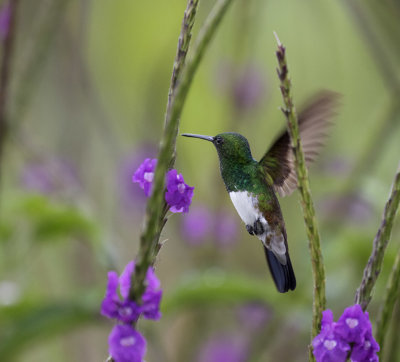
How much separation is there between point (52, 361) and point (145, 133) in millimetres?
1622

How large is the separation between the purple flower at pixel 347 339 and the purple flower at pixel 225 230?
209 centimetres

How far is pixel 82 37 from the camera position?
114 inches

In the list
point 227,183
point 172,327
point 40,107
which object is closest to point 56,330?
point 227,183

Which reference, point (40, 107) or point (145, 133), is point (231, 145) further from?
point (40, 107)

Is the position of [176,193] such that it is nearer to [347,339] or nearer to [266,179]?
[347,339]

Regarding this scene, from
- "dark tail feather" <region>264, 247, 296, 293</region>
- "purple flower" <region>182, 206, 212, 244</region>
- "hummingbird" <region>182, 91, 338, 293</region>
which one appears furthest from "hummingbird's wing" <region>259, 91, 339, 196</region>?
"purple flower" <region>182, 206, 212, 244</region>

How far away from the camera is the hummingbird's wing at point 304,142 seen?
1.31 metres

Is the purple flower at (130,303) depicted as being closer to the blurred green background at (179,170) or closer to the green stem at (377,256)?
the green stem at (377,256)

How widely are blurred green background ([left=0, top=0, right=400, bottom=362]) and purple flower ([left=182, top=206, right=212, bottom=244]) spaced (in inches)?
0.6

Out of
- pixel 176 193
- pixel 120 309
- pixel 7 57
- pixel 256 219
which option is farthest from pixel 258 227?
pixel 7 57

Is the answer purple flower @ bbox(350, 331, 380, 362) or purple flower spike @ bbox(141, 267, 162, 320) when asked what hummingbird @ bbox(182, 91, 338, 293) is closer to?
purple flower @ bbox(350, 331, 380, 362)

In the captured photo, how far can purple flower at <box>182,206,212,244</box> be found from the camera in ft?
11.0

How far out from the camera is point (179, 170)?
129 inches

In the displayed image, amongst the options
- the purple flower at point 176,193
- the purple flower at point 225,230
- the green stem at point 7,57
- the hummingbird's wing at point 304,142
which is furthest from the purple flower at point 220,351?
the purple flower at point 176,193
